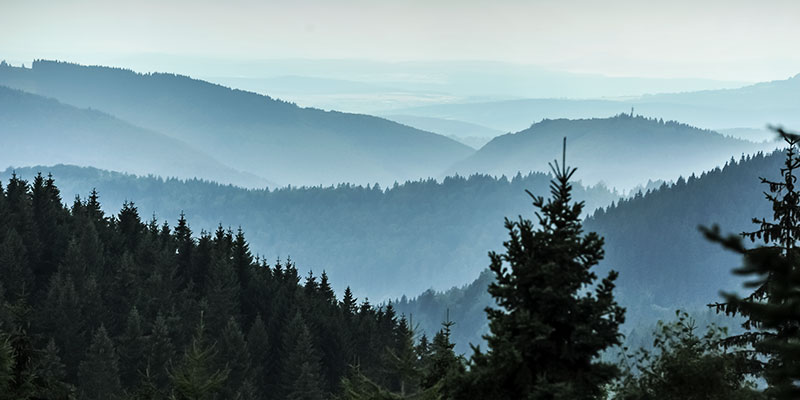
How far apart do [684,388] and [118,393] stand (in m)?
59.6

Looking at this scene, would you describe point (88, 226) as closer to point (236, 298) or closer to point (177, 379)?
point (236, 298)

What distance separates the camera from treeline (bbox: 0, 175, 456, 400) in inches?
3071

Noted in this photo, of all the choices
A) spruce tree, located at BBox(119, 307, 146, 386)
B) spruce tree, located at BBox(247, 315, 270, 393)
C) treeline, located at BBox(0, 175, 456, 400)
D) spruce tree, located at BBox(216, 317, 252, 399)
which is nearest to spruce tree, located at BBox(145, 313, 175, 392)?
treeline, located at BBox(0, 175, 456, 400)

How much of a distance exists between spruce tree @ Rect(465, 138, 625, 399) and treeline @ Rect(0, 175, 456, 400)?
167 feet

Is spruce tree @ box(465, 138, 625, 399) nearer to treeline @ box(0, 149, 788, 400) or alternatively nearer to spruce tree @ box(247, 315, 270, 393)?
treeline @ box(0, 149, 788, 400)

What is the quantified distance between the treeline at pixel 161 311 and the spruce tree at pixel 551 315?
5076cm

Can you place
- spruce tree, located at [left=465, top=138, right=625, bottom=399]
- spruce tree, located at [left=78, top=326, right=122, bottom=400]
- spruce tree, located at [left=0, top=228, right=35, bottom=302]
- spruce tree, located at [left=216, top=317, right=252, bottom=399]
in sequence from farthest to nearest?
1. spruce tree, located at [left=0, top=228, right=35, bottom=302]
2. spruce tree, located at [left=216, top=317, right=252, bottom=399]
3. spruce tree, located at [left=78, top=326, right=122, bottom=400]
4. spruce tree, located at [left=465, top=138, right=625, bottom=399]

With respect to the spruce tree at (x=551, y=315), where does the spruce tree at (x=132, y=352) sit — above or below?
below

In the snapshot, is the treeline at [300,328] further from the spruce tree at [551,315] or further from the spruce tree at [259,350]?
the spruce tree at [259,350]

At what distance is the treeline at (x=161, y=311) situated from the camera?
78000 millimetres

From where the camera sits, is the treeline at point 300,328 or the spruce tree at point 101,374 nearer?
the treeline at point 300,328

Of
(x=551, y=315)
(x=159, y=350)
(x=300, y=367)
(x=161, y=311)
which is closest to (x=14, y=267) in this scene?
(x=161, y=311)

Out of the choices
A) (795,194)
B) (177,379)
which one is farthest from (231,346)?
(795,194)

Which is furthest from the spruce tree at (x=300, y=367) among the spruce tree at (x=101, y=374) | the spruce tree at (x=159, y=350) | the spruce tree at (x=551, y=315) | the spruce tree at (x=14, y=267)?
the spruce tree at (x=551, y=315)
